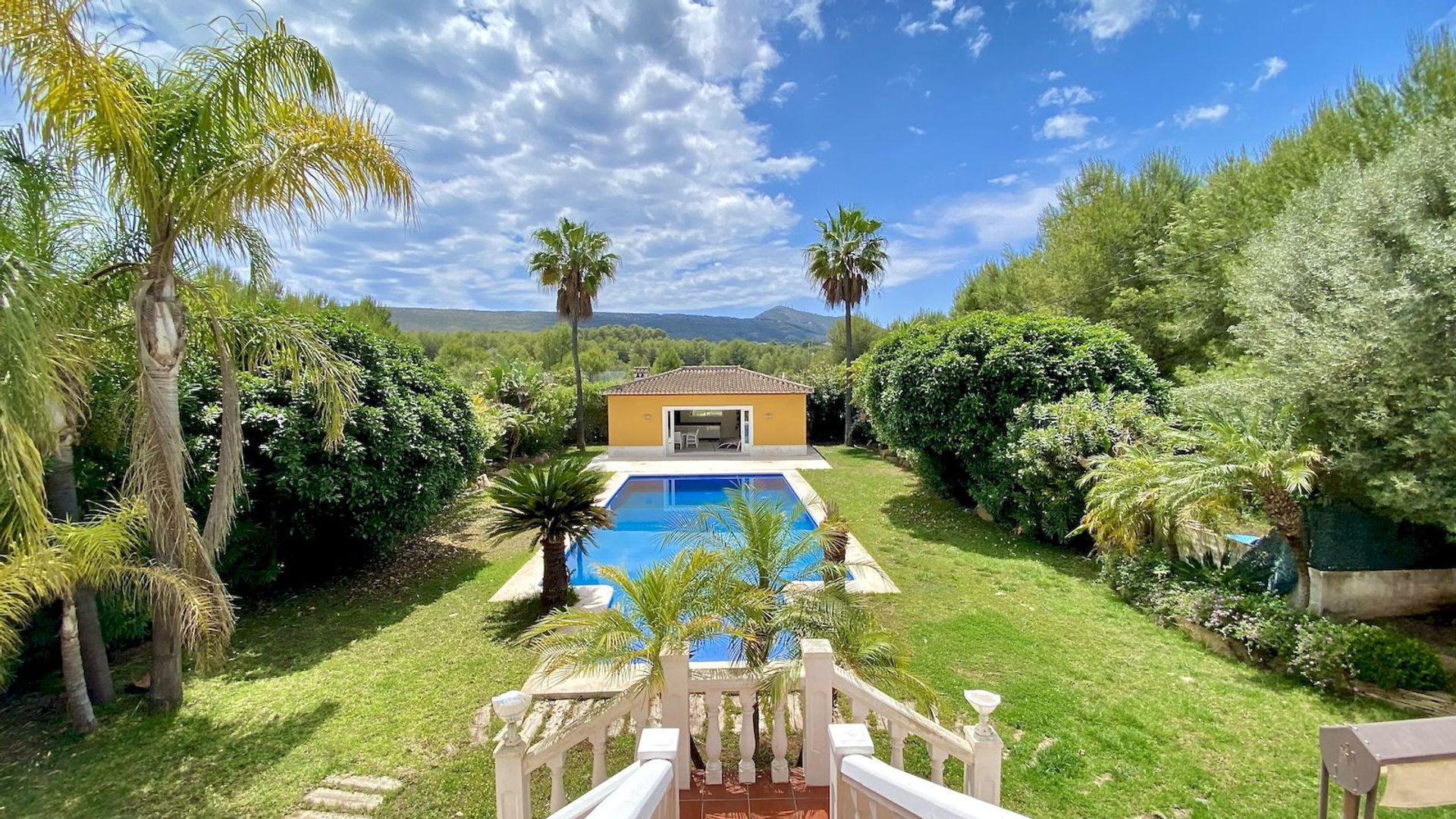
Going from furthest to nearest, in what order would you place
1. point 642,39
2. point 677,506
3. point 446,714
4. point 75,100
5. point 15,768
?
point 677,506 → point 642,39 → point 446,714 → point 15,768 → point 75,100

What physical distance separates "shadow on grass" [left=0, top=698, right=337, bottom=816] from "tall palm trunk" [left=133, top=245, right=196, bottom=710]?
903mm

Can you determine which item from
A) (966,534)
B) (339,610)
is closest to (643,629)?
(339,610)

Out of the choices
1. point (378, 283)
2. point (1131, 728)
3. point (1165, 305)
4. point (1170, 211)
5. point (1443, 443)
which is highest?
point (1170, 211)

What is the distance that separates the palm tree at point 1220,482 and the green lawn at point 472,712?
1368 millimetres

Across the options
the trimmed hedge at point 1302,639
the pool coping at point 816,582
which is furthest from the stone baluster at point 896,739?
the trimmed hedge at point 1302,639

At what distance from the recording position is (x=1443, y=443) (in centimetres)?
511

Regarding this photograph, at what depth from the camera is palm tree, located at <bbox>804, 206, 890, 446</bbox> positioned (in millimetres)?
22438

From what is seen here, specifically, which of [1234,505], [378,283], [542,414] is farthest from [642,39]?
[542,414]

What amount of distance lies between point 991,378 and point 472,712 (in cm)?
1069

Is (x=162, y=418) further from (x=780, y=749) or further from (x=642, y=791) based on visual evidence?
(x=780, y=749)

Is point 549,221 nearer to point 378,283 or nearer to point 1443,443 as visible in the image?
point 378,283

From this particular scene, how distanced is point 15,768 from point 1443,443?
41.6ft

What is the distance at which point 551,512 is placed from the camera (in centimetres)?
742

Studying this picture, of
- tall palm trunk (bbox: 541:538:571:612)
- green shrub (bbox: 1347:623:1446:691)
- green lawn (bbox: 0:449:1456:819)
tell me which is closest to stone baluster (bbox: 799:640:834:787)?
green lawn (bbox: 0:449:1456:819)
